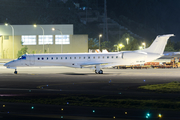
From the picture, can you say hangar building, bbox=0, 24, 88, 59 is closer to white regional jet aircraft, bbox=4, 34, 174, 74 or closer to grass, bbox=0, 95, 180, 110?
white regional jet aircraft, bbox=4, 34, 174, 74

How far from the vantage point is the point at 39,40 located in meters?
75.6

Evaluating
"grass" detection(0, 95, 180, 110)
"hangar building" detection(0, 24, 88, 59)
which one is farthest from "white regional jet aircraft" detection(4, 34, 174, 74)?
"hangar building" detection(0, 24, 88, 59)

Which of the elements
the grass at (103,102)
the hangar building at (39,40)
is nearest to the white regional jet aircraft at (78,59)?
the grass at (103,102)

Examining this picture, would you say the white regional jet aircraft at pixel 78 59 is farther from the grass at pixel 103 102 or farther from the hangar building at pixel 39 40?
the hangar building at pixel 39 40

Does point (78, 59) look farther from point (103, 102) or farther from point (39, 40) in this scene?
point (39, 40)

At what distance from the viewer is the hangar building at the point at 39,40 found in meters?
74.4

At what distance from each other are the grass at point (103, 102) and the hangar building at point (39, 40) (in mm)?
58354

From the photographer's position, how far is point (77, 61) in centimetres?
3456

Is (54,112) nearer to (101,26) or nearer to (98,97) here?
(98,97)

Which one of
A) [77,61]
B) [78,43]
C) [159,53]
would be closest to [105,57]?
[77,61]

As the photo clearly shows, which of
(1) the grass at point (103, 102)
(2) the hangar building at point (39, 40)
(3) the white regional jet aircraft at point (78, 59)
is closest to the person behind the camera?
(1) the grass at point (103, 102)

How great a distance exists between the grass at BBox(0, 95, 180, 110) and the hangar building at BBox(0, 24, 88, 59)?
58.4m

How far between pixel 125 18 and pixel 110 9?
16573 millimetres

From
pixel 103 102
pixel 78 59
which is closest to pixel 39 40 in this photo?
pixel 78 59
